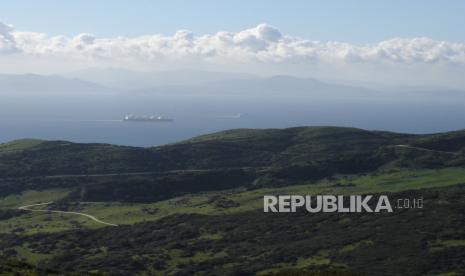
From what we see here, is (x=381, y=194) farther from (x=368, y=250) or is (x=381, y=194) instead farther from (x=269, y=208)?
(x=368, y=250)

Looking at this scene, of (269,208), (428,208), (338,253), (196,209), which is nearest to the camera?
(338,253)

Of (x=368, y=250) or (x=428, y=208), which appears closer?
(x=368, y=250)

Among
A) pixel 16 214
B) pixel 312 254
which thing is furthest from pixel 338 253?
pixel 16 214

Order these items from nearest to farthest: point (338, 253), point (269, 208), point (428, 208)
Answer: point (338, 253), point (428, 208), point (269, 208)

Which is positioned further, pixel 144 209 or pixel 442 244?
pixel 144 209

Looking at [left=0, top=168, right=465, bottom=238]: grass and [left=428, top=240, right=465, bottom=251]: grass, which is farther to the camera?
[left=0, top=168, right=465, bottom=238]: grass

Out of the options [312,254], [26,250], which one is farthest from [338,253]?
[26,250]

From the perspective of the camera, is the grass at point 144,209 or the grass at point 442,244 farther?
the grass at point 144,209

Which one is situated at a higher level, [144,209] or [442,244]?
[144,209]

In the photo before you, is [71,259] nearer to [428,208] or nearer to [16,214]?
[16,214]
